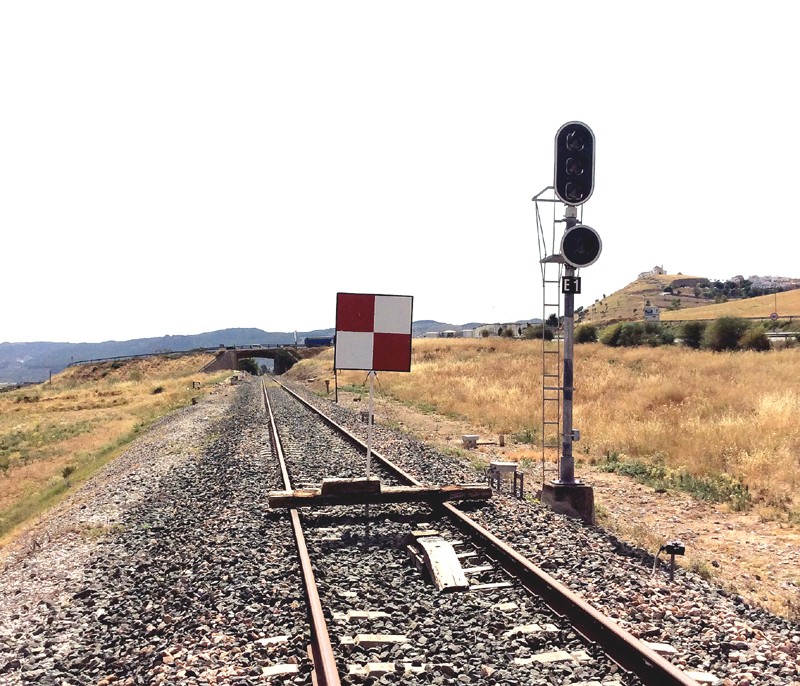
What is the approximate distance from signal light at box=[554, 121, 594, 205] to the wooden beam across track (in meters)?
3.82

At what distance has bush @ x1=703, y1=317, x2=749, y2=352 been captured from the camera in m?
43.0

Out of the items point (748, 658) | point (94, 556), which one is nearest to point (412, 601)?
point (748, 658)

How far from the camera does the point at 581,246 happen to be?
25.4 ft

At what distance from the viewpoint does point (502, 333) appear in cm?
8125

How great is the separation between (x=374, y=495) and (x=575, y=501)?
2.42 m

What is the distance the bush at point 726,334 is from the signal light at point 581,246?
40.0 m

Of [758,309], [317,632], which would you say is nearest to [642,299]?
[758,309]

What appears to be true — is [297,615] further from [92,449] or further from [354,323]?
[92,449]

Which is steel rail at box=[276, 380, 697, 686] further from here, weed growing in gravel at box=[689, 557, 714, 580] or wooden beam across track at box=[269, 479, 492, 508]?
weed growing in gravel at box=[689, 557, 714, 580]

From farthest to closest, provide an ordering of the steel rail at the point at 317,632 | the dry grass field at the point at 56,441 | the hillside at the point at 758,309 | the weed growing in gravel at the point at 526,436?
the hillside at the point at 758,309 < the dry grass field at the point at 56,441 < the weed growing in gravel at the point at 526,436 < the steel rail at the point at 317,632

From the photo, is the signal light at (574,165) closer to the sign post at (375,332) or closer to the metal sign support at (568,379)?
the metal sign support at (568,379)

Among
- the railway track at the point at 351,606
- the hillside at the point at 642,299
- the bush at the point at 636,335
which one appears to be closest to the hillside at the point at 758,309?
the hillside at the point at 642,299

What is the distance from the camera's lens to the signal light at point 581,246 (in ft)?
25.1

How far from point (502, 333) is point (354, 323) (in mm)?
74686
